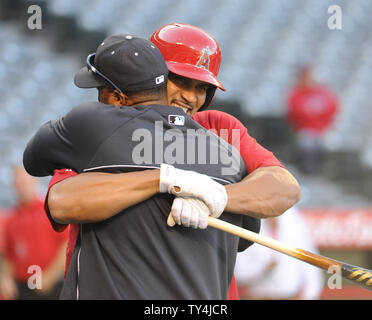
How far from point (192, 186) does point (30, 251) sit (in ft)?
10.9

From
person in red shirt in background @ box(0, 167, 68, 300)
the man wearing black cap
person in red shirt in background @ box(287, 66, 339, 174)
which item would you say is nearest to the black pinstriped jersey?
the man wearing black cap

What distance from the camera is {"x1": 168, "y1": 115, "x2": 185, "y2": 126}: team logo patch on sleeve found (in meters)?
1.95

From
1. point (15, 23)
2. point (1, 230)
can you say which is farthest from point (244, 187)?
point (15, 23)

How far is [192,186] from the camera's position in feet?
6.04

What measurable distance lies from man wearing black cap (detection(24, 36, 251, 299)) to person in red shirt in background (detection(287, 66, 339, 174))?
5560 millimetres

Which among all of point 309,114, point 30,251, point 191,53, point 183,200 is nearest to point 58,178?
point 183,200

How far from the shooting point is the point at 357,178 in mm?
7727

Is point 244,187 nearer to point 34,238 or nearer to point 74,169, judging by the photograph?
point 74,169

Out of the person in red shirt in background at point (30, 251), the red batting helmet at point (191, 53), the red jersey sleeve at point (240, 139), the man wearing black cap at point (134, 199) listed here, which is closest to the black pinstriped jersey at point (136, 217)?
the man wearing black cap at point (134, 199)

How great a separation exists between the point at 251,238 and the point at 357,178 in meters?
6.00

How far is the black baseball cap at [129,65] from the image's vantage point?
191cm

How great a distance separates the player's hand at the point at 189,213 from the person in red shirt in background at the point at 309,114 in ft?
18.6

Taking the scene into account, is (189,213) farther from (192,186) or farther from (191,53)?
(191,53)

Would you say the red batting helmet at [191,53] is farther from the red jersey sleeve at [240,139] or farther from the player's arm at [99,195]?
the player's arm at [99,195]
